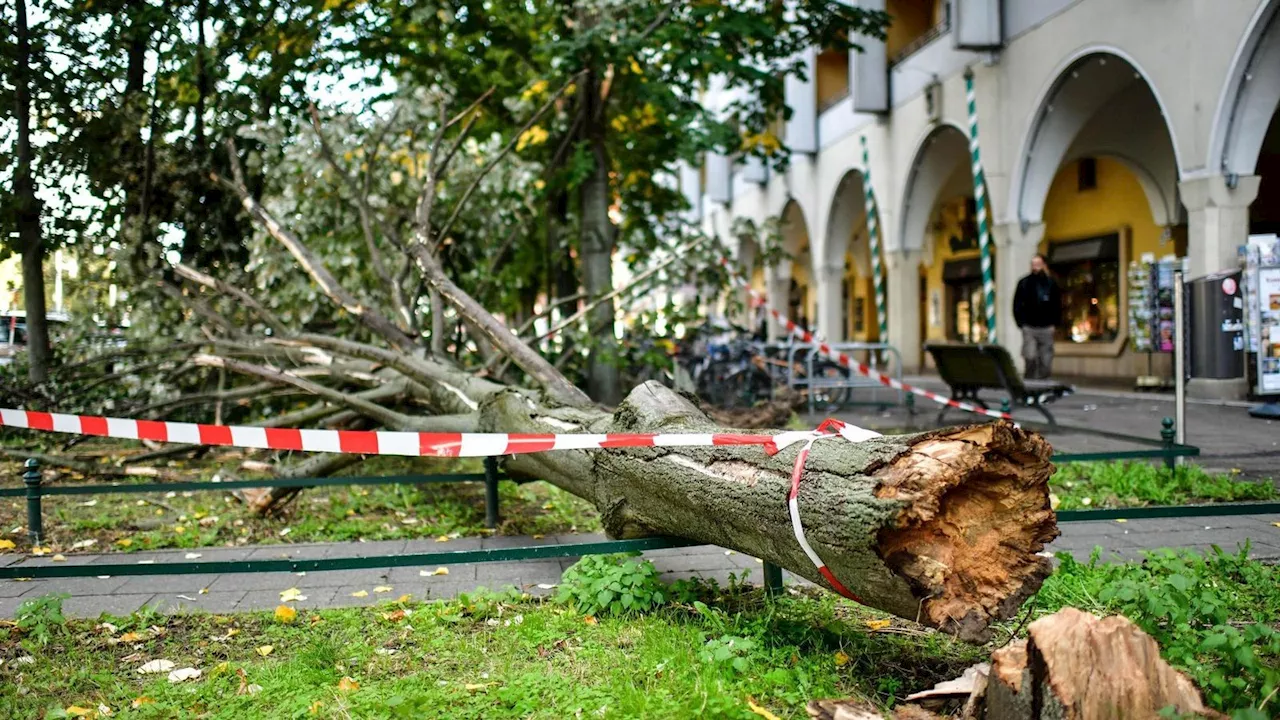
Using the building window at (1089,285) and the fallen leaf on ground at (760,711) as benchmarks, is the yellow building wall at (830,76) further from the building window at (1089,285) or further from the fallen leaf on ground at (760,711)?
the fallen leaf on ground at (760,711)

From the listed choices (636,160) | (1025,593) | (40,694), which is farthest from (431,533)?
(636,160)

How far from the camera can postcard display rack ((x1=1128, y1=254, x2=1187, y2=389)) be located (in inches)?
508

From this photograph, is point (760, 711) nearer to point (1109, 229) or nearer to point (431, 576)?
point (431, 576)

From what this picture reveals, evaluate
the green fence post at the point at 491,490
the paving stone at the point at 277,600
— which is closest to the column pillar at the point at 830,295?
the green fence post at the point at 491,490

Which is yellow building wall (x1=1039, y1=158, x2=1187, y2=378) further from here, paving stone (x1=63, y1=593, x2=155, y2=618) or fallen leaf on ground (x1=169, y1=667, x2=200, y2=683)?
fallen leaf on ground (x1=169, y1=667, x2=200, y2=683)

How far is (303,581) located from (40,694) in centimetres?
155

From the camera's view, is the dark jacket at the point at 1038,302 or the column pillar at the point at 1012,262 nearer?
the dark jacket at the point at 1038,302

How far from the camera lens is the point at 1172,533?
5184 millimetres

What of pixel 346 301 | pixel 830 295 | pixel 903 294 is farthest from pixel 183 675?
pixel 830 295

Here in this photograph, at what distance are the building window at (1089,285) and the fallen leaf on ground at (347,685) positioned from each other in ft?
60.5

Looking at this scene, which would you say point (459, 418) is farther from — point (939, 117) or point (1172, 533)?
point (939, 117)

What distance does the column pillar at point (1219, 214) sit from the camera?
11.3 metres

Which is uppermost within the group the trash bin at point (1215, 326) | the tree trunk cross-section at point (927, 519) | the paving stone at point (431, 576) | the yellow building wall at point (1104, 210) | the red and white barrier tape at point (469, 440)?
the yellow building wall at point (1104, 210)

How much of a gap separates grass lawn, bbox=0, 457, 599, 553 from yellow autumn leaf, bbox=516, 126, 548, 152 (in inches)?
218
